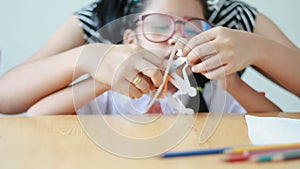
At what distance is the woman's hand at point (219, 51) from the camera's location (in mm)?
469

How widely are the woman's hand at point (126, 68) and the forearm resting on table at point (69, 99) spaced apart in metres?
0.03

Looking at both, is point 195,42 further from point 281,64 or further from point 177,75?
point 281,64

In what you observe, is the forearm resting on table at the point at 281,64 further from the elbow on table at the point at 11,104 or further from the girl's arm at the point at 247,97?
the elbow on table at the point at 11,104

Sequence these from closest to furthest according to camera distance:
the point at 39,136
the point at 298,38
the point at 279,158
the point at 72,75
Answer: the point at 279,158, the point at 39,136, the point at 72,75, the point at 298,38

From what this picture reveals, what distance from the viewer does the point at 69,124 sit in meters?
0.49

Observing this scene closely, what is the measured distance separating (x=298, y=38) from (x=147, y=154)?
1.05m

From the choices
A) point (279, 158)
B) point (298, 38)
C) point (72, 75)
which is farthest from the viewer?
point (298, 38)

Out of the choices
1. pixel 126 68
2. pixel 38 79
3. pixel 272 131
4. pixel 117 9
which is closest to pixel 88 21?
pixel 117 9

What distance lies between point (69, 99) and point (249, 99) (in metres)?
0.30

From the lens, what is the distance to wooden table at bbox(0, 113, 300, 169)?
34 cm

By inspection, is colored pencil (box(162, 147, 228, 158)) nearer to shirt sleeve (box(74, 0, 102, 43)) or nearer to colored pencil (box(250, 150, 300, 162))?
colored pencil (box(250, 150, 300, 162))

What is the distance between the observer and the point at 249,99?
0.65 metres

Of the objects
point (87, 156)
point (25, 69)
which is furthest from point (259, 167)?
point (25, 69)

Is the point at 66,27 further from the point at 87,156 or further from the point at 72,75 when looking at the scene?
the point at 87,156
